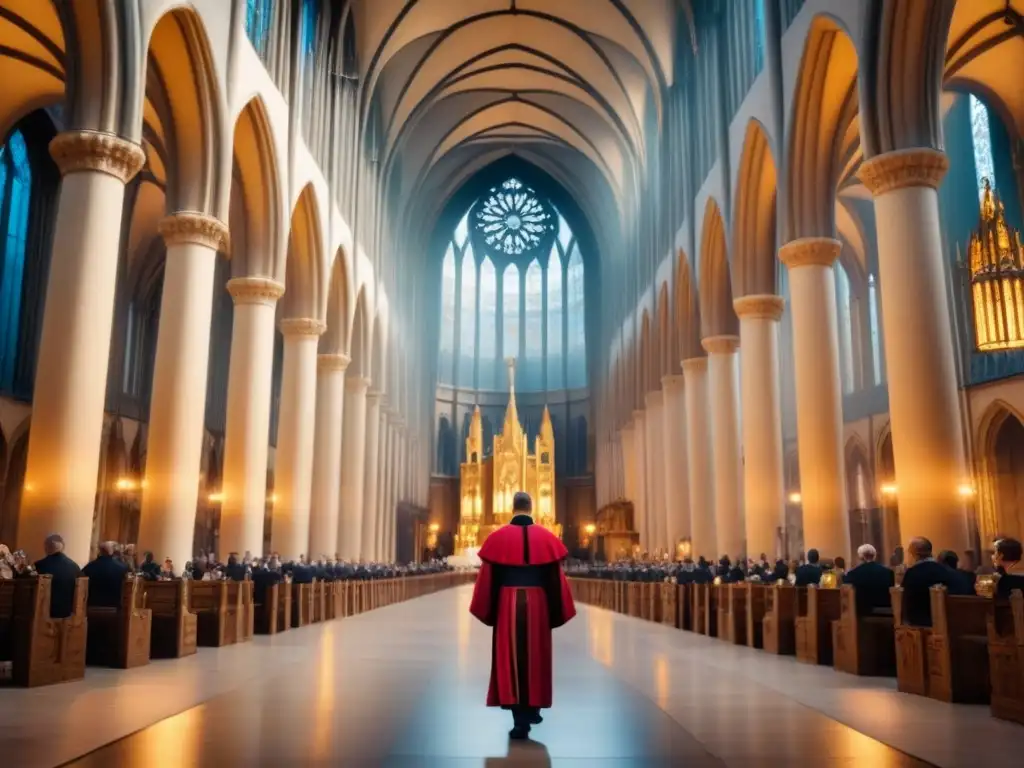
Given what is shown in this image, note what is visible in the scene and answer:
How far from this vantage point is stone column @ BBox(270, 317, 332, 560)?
21.2 m

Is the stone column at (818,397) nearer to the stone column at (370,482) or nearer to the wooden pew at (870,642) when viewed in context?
the wooden pew at (870,642)

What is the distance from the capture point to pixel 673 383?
2881cm

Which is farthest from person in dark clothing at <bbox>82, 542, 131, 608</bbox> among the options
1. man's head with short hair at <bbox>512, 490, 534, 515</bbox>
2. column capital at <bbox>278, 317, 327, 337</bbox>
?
column capital at <bbox>278, 317, 327, 337</bbox>

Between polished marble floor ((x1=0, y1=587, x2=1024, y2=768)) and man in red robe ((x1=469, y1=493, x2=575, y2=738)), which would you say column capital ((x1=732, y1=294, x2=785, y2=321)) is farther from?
man in red robe ((x1=469, y1=493, x2=575, y2=738))

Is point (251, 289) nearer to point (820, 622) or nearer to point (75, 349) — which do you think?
point (75, 349)

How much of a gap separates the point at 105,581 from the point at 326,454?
16091 mm

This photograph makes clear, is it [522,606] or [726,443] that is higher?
[726,443]

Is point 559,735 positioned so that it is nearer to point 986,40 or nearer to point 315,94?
point 986,40

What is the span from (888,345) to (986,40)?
36.2 feet

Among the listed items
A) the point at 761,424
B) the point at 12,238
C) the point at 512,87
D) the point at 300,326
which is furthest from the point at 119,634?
the point at 512,87

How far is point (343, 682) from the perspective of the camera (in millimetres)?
8109

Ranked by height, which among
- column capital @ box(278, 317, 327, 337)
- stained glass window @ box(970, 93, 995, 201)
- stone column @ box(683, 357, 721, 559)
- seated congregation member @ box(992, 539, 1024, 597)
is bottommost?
seated congregation member @ box(992, 539, 1024, 597)

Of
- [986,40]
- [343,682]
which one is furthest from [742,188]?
[343,682]

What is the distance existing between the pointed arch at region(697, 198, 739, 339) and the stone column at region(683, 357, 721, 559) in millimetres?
2533
